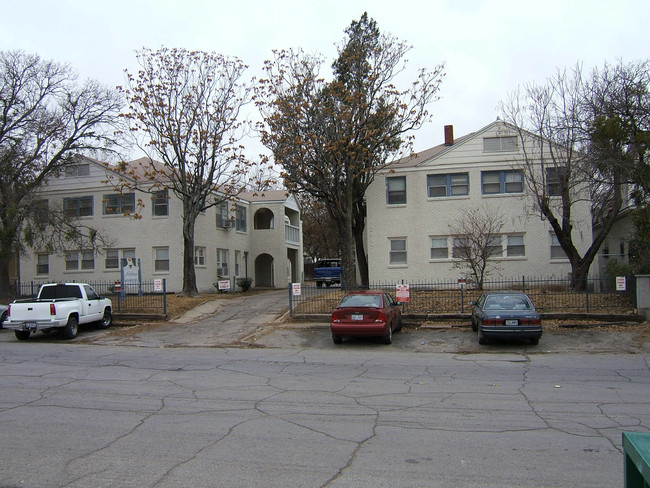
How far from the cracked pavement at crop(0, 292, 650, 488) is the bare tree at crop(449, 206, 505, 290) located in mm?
12112

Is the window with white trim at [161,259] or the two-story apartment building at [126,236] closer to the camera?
the two-story apartment building at [126,236]

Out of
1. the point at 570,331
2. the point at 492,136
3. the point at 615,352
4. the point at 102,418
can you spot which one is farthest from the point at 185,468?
the point at 492,136

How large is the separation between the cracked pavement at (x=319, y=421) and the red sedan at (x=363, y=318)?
2268mm

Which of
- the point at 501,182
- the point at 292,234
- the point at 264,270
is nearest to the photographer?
the point at 501,182

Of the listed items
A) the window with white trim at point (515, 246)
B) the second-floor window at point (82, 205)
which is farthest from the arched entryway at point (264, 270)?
the window with white trim at point (515, 246)

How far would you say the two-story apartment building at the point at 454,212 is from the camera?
27172mm

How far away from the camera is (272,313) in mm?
22953

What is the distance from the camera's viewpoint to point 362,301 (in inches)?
639

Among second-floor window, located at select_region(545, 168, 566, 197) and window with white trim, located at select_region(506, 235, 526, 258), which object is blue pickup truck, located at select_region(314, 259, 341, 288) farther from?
second-floor window, located at select_region(545, 168, 566, 197)

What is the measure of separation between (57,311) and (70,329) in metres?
0.98

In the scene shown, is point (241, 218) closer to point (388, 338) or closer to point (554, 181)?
point (554, 181)

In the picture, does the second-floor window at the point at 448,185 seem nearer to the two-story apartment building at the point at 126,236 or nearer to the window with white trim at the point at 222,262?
the two-story apartment building at the point at 126,236

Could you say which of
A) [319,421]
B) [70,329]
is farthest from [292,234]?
[319,421]

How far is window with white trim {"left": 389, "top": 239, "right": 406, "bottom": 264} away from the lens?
94.0 ft
